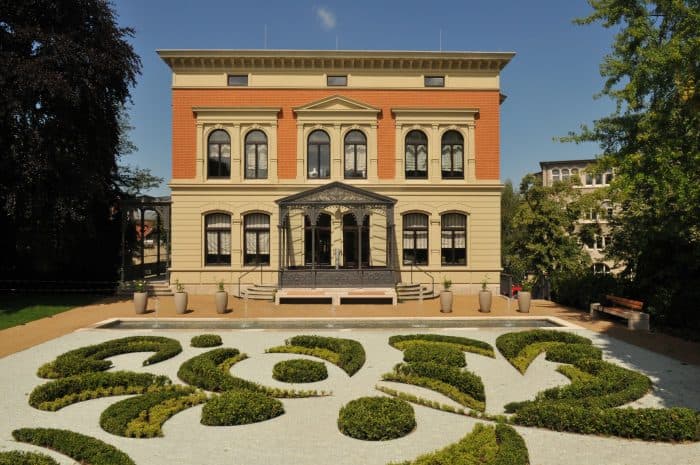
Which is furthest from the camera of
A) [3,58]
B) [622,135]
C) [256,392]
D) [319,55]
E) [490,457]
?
[319,55]

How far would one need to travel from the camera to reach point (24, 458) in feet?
17.6

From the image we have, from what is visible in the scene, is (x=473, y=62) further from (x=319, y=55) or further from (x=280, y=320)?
(x=280, y=320)

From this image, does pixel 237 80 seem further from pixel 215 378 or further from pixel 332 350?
pixel 215 378

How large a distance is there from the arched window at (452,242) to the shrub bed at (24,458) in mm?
19734

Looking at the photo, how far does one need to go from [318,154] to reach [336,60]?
192 inches

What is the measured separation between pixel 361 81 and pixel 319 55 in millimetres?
2485

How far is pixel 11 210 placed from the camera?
18.4 metres

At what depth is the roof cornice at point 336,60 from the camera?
22344mm

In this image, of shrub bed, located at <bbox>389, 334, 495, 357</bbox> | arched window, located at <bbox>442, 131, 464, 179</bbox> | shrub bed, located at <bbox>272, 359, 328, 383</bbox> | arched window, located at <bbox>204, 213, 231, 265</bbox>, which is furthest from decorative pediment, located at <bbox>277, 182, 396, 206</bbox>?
shrub bed, located at <bbox>272, 359, 328, 383</bbox>

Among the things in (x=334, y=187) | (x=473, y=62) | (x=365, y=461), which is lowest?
(x=365, y=461)

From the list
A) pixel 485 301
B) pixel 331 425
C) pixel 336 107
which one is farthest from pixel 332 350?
pixel 336 107

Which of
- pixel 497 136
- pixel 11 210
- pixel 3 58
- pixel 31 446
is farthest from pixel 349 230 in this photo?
pixel 31 446

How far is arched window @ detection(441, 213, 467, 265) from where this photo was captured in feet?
76.0

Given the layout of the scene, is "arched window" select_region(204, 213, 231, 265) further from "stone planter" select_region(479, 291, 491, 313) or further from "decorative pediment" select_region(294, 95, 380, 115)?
"stone planter" select_region(479, 291, 491, 313)
